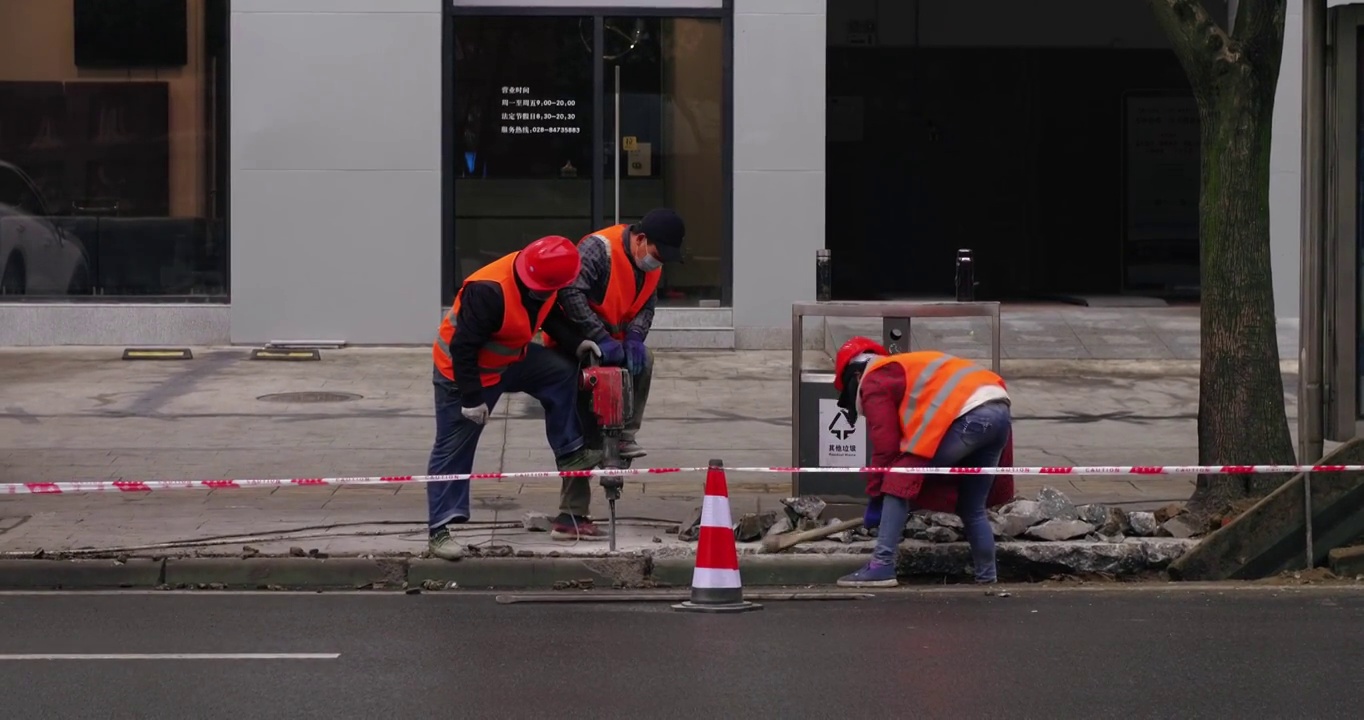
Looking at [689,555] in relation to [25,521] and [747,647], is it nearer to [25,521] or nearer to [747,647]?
[747,647]

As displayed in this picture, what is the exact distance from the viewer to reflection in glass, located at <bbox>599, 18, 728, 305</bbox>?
1784 cm

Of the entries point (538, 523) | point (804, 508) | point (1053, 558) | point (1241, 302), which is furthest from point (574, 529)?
point (1241, 302)

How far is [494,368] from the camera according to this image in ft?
29.7

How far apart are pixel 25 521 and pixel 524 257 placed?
343 centimetres

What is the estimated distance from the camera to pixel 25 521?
9.98m

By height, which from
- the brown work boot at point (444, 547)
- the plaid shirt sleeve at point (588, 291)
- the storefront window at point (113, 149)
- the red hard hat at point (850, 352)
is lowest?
the brown work boot at point (444, 547)

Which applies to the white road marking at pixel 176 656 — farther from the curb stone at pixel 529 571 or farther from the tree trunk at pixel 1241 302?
the tree trunk at pixel 1241 302

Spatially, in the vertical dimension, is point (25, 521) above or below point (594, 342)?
below

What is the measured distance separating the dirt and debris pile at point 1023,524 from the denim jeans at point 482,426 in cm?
87

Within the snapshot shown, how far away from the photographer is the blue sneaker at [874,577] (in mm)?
8680

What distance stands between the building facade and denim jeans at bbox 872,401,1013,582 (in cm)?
933

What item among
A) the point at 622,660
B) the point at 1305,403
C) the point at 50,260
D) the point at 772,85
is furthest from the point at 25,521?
the point at 772,85

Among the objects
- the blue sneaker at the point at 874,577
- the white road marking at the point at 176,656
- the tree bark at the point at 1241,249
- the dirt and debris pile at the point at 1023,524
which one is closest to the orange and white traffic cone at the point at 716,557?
the blue sneaker at the point at 874,577

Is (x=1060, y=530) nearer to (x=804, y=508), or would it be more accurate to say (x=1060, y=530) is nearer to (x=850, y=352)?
(x=804, y=508)
